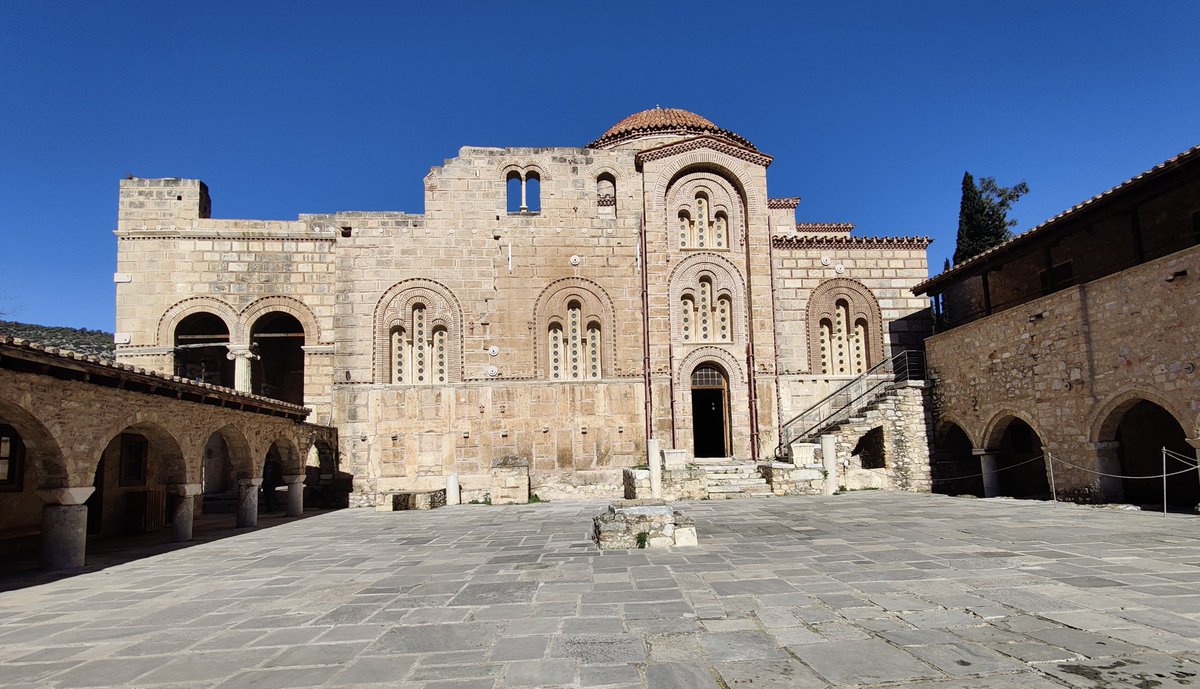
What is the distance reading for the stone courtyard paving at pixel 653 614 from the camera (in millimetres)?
4555

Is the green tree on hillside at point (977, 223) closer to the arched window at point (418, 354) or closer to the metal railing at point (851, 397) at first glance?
the metal railing at point (851, 397)

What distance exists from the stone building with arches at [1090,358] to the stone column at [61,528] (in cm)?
1815

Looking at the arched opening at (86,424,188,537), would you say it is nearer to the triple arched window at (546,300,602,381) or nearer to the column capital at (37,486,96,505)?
the column capital at (37,486,96,505)

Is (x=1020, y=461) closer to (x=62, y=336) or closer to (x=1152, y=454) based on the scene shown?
(x=1152, y=454)

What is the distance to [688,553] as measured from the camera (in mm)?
9125

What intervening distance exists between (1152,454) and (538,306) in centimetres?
1652

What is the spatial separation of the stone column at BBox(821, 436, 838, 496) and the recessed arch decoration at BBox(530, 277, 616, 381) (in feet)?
22.2

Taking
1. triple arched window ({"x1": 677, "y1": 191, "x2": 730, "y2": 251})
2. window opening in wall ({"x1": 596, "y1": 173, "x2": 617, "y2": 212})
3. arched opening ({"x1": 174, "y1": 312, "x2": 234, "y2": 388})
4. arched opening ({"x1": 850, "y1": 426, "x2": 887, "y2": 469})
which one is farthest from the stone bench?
arched opening ({"x1": 850, "y1": 426, "x2": 887, "y2": 469})

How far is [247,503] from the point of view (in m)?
15.2

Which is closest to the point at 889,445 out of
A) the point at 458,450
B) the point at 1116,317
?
the point at 1116,317

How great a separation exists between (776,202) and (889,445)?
10.3 metres

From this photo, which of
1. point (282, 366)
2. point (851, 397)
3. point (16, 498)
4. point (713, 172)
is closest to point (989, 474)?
point (851, 397)

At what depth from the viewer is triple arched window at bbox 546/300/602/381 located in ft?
66.8

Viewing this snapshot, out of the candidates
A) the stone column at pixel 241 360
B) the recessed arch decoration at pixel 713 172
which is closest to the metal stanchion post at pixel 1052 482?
the recessed arch decoration at pixel 713 172
